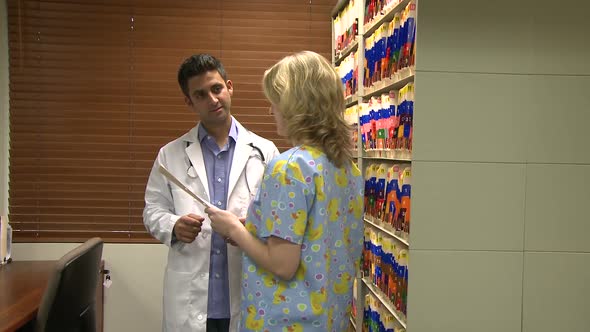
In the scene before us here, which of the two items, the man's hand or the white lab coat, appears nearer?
the man's hand

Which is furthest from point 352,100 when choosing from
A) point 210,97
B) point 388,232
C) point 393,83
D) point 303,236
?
point 303,236

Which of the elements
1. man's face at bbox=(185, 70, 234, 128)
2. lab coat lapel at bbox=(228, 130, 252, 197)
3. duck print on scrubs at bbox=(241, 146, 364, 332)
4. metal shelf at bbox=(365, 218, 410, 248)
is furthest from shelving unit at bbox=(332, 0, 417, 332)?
man's face at bbox=(185, 70, 234, 128)

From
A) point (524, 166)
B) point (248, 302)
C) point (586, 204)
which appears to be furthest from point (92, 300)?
point (586, 204)

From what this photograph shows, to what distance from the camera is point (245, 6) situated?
11.9 ft

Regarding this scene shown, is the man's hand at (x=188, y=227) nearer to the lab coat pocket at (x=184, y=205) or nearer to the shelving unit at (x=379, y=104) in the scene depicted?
the lab coat pocket at (x=184, y=205)

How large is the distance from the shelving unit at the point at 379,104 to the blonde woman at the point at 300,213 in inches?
20.6

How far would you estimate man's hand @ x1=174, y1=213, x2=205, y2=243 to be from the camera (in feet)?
6.53

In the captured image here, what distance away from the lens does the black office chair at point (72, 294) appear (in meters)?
1.79

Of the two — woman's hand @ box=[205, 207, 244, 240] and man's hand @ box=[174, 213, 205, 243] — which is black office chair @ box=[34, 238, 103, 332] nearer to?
man's hand @ box=[174, 213, 205, 243]

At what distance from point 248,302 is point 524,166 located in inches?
42.6

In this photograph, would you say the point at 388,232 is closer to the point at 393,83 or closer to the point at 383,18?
the point at 393,83

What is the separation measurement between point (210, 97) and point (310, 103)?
2.61 feet

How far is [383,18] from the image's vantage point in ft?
8.00

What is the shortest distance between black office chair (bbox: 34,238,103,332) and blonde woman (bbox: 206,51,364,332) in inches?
25.1
